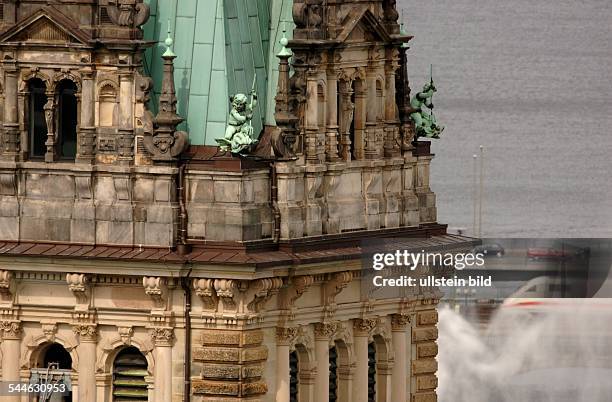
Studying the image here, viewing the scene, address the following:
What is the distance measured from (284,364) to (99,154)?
16.4ft

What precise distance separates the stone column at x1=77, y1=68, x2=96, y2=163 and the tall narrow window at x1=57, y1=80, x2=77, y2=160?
1.27 feet

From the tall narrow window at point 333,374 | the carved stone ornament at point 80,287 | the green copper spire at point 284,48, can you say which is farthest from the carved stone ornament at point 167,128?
the tall narrow window at point 333,374

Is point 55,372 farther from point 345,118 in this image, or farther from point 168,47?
point 345,118

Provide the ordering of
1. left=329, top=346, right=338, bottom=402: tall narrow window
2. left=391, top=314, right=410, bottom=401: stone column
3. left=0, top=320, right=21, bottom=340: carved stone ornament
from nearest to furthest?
left=0, top=320, right=21, bottom=340: carved stone ornament < left=329, top=346, right=338, bottom=402: tall narrow window < left=391, top=314, right=410, bottom=401: stone column

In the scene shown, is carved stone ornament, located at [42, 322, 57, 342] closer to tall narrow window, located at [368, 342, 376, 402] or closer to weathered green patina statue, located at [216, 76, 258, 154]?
weathered green patina statue, located at [216, 76, 258, 154]

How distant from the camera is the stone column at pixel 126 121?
7281 centimetres

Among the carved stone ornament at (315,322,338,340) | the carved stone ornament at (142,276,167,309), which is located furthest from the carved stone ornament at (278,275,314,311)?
the carved stone ornament at (142,276,167,309)

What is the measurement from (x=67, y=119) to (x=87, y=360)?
169 inches

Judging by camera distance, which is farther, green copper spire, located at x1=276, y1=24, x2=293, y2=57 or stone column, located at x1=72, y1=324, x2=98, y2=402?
stone column, located at x1=72, y1=324, x2=98, y2=402

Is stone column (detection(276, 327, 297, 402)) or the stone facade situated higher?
the stone facade

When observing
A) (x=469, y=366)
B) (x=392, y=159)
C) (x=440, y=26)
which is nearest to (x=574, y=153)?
(x=440, y=26)

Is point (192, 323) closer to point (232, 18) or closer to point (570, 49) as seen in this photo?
point (232, 18)

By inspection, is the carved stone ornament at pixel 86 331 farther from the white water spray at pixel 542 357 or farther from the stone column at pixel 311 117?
the white water spray at pixel 542 357

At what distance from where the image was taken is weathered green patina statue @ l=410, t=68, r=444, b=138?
78750 mm
